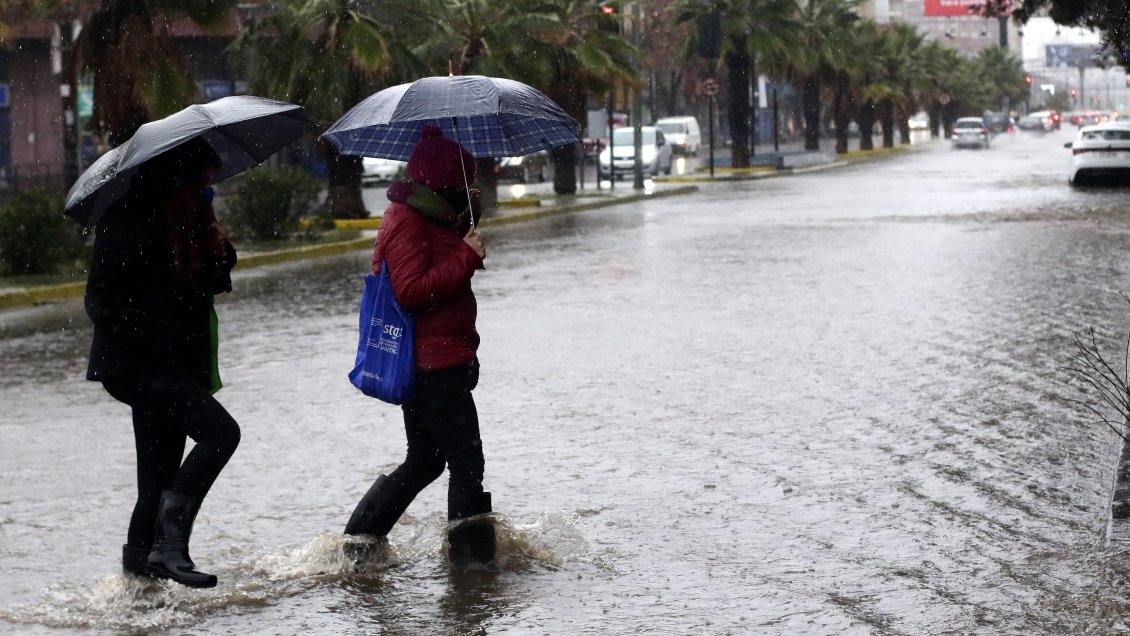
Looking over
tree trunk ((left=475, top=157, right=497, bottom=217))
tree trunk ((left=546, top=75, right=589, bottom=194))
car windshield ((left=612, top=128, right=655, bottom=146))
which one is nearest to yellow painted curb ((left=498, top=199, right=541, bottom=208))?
tree trunk ((left=475, top=157, right=497, bottom=217))

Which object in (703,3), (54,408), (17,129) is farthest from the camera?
(703,3)

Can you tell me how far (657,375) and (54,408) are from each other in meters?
3.82

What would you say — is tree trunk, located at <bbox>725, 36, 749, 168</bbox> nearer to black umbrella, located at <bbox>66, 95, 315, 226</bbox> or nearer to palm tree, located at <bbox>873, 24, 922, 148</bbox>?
palm tree, located at <bbox>873, 24, 922, 148</bbox>

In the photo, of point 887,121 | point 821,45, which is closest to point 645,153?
point 821,45

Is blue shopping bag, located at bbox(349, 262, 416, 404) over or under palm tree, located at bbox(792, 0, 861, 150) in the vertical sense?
under

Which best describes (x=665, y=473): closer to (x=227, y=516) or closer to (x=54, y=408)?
(x=227, y=516)

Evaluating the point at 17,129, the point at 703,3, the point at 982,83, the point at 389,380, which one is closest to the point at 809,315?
the point at 389,380

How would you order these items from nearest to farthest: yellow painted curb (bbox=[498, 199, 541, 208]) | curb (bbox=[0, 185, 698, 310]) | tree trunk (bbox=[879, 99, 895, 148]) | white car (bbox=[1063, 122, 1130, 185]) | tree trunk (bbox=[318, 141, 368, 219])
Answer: curb (bbox=[0, 185, 698, 310]) < tree trunk (bbox=[318, 141, 368, 219]) < yellow painted curb (bbox=[498, 199, 541, 208]) < white car (bbox=[1063, 122, 1130, 185]) < tree trunk (bbox=[879, 99, 895, 148])

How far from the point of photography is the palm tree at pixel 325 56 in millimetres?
25953

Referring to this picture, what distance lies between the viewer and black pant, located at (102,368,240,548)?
553 centimetres

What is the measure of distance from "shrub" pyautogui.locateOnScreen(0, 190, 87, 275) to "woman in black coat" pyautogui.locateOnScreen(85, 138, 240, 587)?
13.3m

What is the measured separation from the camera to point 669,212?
101 ft

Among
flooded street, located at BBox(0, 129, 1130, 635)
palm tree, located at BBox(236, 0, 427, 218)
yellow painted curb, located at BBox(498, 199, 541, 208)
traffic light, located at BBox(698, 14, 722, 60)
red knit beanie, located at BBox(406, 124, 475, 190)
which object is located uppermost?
traffic light, located at BBox(698, 14, 722, 60)

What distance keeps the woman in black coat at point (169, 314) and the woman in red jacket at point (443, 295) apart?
0.62 metres
